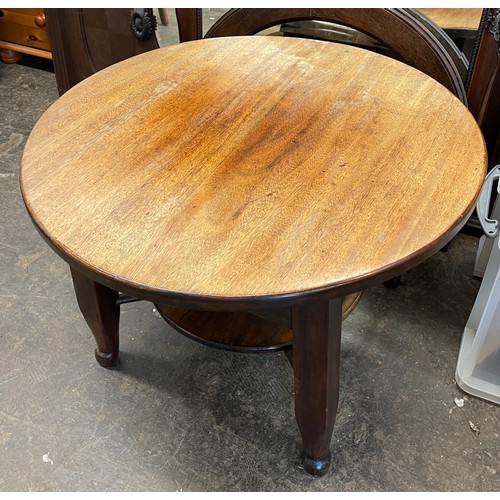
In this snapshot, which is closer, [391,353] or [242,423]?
[242,423]

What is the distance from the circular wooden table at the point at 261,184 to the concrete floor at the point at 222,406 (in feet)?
0.50

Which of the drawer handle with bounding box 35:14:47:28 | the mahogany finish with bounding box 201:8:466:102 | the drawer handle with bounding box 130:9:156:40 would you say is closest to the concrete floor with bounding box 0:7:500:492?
the mahogany finish with bounding box 201:8:466:102

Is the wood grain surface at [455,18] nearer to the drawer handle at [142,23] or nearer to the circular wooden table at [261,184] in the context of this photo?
the circular wooden table at [261,184]

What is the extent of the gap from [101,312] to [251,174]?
525 millimetres

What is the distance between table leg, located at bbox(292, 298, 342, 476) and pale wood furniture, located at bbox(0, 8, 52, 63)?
83.9 inches

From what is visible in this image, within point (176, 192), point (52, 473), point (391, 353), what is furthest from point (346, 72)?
point (52, 473)

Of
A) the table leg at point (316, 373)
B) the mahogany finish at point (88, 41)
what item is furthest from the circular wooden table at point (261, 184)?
the mahogany finish at point (88, 41)

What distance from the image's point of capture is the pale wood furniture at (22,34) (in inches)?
101

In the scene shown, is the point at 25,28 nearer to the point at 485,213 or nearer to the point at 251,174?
the point at 251,174

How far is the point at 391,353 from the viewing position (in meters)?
1.49

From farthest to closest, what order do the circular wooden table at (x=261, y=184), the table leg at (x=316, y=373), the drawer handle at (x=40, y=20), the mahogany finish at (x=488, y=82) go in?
1. the drawer handle at (x=40, y=20)
2. the mahogany finish at (x=488, y=82)
3. the table leg at (x=316, y=373)
4. the circular wooden table at (x=261, y=184)

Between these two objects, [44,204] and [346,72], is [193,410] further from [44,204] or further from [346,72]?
[346,72]

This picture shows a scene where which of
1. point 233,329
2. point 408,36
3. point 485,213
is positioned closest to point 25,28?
point 408,36

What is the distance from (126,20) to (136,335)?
1020 mm
